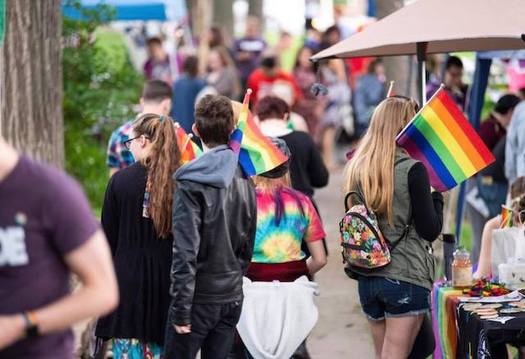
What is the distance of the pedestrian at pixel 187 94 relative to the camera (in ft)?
52.5

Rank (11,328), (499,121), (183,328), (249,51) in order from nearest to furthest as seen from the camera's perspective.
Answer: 1. (11,328)
2. (183,328)
3. (499,121)
4. (249,51)

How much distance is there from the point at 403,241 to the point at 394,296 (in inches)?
10.9

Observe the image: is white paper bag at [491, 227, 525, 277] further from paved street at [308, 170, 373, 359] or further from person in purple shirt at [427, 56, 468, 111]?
person in purple shirt at [427, 56, 468, 111]

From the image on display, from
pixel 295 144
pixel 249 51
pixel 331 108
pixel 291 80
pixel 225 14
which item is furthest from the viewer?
pixel 225 14

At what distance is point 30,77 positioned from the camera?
9250 millimetres

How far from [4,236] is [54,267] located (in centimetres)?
17

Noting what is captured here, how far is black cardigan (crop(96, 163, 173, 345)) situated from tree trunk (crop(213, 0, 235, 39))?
22038mm

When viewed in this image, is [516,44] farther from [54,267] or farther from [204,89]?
[204,89]

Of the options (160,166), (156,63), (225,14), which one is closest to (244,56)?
(156,63)

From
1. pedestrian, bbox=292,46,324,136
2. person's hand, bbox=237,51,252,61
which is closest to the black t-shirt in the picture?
pedestrian, bbox=292,46,324,136

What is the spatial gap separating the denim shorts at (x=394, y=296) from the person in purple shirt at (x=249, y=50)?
13852mm

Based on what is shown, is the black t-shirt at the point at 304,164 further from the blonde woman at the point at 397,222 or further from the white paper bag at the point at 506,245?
the white paper bag at the point at 506,245

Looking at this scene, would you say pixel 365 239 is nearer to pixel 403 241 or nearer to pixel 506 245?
pixel 403 241

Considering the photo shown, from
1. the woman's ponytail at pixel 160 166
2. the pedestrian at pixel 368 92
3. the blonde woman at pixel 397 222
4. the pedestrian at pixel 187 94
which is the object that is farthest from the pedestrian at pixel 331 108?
the woman's ponytail at pixel 160 166
